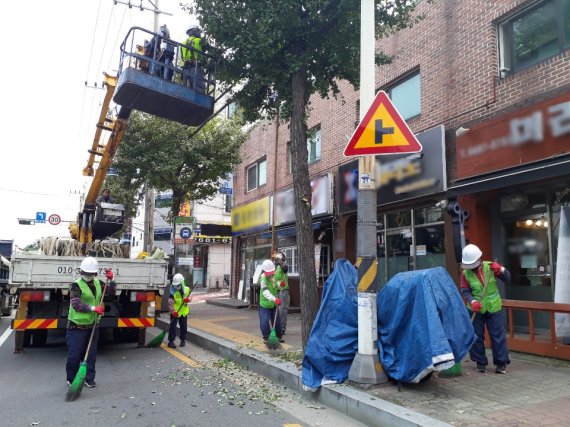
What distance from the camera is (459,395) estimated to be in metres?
5.11

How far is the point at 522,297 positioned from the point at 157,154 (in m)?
11.2

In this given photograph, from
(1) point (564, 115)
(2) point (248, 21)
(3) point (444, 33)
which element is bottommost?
(1) point (564, 115)

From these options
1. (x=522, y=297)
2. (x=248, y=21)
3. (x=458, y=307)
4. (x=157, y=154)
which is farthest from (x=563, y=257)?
→ (x=157, y=154)

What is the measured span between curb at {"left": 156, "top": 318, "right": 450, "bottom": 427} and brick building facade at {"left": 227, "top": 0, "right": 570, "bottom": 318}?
261 cm

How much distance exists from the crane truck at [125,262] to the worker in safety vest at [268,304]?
1.90m

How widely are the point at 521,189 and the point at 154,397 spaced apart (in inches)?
265

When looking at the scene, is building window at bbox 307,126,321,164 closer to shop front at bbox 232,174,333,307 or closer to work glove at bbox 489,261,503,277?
shop front at bbox 232,174,333,307

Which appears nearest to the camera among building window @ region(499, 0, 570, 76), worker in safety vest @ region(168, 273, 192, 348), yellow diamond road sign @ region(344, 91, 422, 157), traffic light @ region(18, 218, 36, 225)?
yellow diamond road sign @ region(344, 91, 422, 157)

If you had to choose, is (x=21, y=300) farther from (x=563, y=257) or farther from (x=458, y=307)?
(x=563, y=257)

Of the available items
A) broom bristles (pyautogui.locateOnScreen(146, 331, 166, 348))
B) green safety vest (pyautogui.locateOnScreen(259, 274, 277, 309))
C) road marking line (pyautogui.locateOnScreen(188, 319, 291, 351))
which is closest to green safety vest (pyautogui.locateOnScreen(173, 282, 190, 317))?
broom bristles (pyautogui.locateOnScreen(146, 331, 166, 348))

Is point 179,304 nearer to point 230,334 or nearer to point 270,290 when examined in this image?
point 230,334

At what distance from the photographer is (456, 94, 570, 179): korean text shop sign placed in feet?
22.8

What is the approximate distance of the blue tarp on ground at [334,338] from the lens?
5691 mm

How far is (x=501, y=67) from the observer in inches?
337
